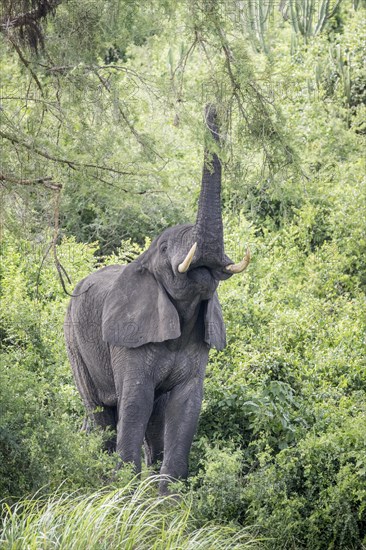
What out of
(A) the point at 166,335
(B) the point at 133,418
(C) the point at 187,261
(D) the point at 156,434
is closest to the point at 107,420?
(D) the point at 156,434

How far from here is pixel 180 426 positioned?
915 centimetres

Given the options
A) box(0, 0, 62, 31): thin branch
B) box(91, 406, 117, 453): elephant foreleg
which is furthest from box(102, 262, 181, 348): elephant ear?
box(0, 0, 62, 31): thin branch

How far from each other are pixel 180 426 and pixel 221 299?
3.47 m

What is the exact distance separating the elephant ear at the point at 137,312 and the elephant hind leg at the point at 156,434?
651 mm

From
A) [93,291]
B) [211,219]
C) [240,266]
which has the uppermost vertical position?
[211,219]

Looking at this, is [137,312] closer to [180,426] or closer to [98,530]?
[180,426]

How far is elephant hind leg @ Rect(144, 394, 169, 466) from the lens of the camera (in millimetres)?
9828

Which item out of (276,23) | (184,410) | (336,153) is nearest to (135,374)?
(184,410)

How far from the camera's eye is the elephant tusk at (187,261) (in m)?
8.63

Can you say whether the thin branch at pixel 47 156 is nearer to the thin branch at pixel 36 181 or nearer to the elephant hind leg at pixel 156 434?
the thin branch at pixel 36 181

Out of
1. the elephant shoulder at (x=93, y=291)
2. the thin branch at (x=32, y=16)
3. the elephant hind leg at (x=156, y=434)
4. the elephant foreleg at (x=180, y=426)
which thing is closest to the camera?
the thin branch at (x=32, y=16)

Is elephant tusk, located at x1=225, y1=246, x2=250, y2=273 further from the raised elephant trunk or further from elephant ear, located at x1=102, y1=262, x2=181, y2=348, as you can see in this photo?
elephant ear, located at x1=102, y1=262, x2=181, y2=348

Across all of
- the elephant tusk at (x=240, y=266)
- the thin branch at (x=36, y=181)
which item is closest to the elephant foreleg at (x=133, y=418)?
the elephant tusk at (x=240, y=266)

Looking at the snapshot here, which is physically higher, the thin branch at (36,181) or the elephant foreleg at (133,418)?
the thin branch at (36,181)
